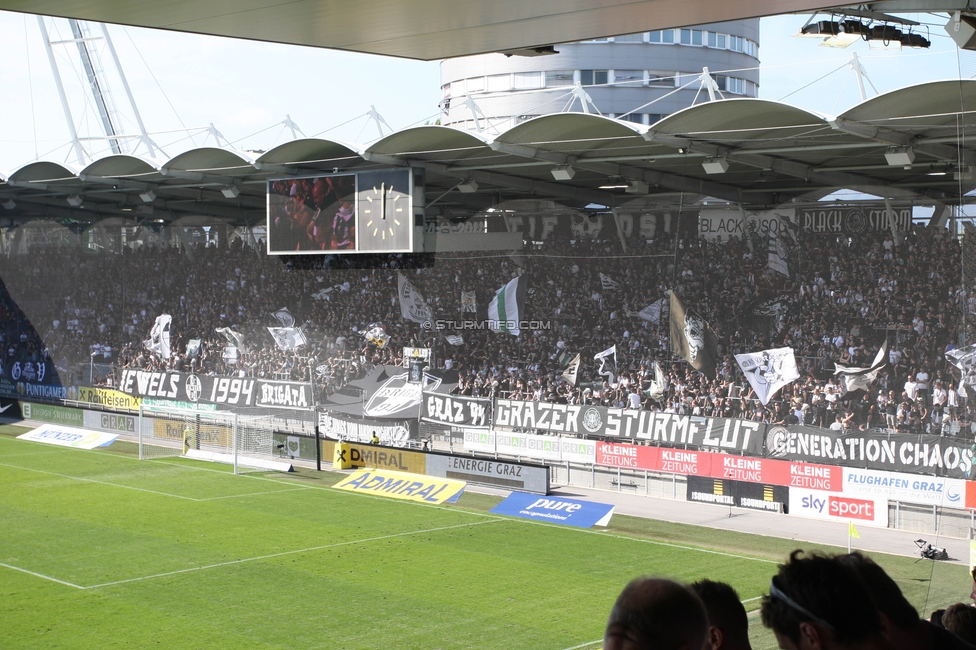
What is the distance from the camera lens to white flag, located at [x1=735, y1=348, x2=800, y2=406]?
74.0 ft

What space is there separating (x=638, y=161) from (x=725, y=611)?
75.2ft

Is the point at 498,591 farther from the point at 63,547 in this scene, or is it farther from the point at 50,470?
the point at 50,470

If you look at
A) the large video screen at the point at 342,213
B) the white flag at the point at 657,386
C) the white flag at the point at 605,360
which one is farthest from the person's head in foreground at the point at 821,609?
the large video screen at the point at 342,213

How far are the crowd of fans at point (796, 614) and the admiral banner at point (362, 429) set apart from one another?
25.2 metres

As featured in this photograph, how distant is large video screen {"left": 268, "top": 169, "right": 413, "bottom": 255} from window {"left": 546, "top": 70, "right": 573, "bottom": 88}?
37680mm

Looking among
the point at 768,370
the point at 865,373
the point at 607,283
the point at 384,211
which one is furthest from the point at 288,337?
the point at 865,373

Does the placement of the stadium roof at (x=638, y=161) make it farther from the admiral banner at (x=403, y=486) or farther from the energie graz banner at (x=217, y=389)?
the admiral banner at (x=403, y=486)

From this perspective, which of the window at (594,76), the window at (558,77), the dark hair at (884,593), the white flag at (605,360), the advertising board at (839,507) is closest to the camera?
the dark hair at (884,593)

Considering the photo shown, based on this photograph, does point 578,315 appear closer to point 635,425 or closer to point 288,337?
point 635,425

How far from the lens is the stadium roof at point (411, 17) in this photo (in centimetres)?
445

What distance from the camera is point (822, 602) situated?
2477mm

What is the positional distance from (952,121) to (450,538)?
11.9m

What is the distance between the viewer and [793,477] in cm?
2030

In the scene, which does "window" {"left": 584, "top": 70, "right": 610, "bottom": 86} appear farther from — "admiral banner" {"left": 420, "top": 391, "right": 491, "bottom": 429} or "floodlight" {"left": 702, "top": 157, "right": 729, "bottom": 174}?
"floodlight" {"left": 702, "top": 157, "right": 729, "bottom": 174}
